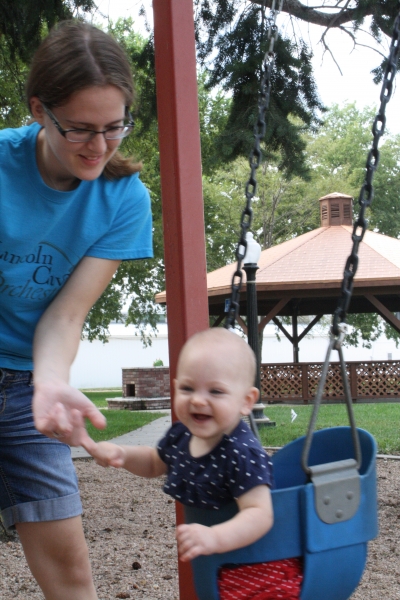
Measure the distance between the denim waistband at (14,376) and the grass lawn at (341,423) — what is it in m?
6.55

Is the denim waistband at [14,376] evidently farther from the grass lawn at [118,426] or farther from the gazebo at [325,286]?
the gazebo at [325,286]

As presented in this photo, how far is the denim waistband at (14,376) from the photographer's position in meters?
1.86

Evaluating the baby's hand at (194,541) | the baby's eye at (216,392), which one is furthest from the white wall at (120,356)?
the baby's hand at (194,541)

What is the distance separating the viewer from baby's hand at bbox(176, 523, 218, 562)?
4.74 feet

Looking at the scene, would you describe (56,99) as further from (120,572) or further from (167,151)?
(120,572)

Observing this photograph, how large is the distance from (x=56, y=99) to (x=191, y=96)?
1.19 metres

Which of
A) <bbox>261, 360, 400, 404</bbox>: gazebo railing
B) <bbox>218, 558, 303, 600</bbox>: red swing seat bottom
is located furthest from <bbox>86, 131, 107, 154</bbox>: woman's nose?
<bbox>261, 360, 400, 404</bbox>: gazebo railing

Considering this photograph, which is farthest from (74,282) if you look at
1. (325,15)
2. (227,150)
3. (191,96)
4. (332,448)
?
(325,15)

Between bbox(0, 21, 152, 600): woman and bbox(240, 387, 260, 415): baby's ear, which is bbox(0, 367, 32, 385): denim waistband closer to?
bbox(0, 21, 152, 600): woman

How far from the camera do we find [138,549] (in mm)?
4250

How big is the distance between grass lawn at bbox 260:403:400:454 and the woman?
6485 millimetres

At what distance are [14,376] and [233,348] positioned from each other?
0.60 metres

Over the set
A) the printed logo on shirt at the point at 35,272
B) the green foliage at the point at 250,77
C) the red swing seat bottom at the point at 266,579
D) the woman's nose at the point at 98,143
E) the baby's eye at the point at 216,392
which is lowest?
the red swing seat bottom at the point at 266,579

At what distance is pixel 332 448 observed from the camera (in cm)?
205
